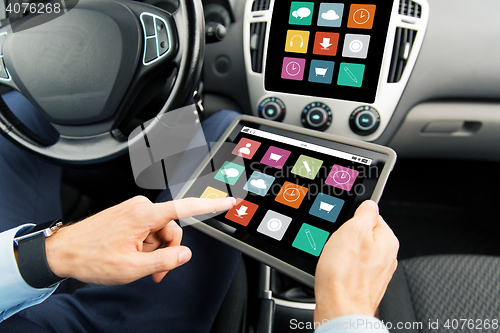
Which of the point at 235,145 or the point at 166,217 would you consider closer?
the point at 166,217

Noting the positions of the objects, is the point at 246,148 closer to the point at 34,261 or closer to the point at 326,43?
the point at 326,43

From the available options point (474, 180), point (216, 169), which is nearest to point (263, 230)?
point (216, 169)

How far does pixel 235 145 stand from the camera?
67cm

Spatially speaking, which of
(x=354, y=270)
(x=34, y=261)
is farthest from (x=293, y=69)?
(x=34, y=261)

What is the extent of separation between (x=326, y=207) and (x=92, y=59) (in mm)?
554

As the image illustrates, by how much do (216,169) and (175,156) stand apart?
0.77ft

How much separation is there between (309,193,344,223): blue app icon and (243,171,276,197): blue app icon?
0.32 ft

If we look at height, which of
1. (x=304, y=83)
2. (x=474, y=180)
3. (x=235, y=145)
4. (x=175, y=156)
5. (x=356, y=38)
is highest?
(x=356, y=38)

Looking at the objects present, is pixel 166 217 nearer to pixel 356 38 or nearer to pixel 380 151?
pixel 380 151

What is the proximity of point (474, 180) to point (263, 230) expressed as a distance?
2.92 ft

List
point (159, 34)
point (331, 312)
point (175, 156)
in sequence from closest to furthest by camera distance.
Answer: point (331, 312) < point (159, 34) < point (175, 156)

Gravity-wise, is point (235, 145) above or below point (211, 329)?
above

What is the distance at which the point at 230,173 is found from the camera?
2.10 ft

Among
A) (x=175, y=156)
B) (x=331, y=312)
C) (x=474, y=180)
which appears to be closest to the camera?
(x=331, y=312)
